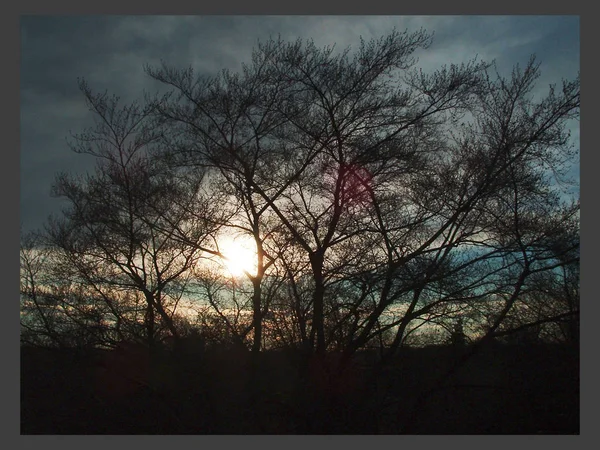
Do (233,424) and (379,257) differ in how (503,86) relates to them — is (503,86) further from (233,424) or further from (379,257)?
(233,424)

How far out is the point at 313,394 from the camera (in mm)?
9758

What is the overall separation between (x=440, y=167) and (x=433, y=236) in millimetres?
1273

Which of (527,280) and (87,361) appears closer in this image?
(527,280)

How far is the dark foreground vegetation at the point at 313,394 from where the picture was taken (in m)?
9.59

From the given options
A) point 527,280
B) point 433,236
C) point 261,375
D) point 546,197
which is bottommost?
point 261,375

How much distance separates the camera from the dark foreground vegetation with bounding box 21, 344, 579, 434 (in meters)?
9.59

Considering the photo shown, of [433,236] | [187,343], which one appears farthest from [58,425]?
[433,236]

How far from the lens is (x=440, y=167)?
1024 centimetres

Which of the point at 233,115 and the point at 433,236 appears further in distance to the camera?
the point at 233,115

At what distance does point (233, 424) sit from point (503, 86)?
24.5ft

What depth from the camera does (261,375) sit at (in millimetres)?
10039

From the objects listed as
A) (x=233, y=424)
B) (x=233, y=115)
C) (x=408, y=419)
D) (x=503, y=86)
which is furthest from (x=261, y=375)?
(x=503, y=86)

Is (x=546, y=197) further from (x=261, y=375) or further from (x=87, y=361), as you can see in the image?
(x=87, y=361)

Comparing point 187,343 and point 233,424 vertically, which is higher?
point 187,343
